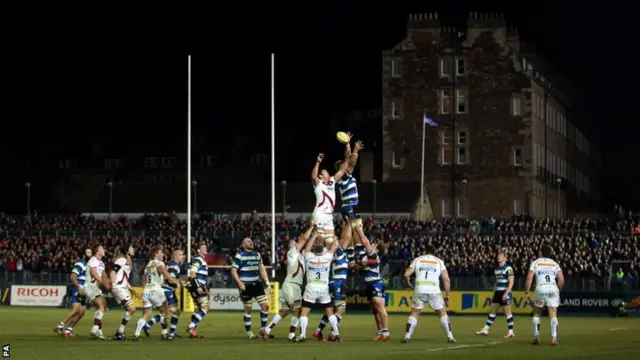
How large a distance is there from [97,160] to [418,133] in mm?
56586

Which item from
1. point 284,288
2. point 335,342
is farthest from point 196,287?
point 335,342

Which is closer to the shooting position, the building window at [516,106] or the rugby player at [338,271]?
the rugby player at [338,271]

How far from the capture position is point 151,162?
15900 cm

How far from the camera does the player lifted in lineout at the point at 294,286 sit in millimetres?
33594

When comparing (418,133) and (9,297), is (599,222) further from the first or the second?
(9,297)

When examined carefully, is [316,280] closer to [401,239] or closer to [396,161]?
[401,239]

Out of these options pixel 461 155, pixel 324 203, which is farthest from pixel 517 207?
pixel 324 203

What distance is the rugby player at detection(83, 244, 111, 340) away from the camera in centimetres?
3481

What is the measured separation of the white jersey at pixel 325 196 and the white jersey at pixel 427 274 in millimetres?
2724

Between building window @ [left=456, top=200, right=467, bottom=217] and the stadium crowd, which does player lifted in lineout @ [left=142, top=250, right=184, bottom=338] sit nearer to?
the stadium crowd

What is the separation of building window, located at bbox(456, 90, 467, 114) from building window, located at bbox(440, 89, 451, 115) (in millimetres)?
727

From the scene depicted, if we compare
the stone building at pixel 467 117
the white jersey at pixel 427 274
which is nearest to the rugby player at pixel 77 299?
the white jersey at pixel 427 274

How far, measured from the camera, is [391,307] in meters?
62.4

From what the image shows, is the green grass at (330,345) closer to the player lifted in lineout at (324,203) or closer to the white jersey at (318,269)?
the white jersey at (318,269)
